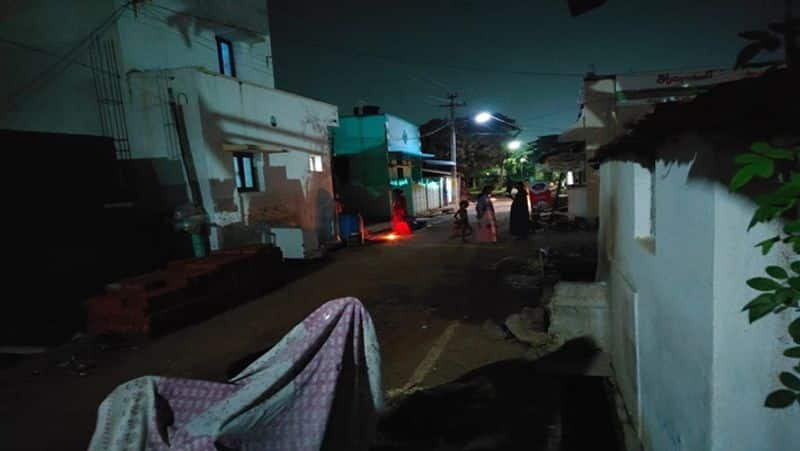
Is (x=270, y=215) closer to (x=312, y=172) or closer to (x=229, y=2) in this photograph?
(x=312, y=172)

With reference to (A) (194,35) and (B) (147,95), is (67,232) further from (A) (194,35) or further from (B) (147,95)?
(A) (194,35)

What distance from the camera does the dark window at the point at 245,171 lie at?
11696 millimetres

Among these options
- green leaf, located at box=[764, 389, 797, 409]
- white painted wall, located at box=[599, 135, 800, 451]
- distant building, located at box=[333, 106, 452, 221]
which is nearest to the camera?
green leaf, located at box=[764, 389, 797, 409]

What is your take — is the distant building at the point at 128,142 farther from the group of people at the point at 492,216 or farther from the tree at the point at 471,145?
the tree at the point at 471,145

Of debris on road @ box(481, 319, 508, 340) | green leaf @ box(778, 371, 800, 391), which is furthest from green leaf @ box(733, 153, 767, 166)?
debris on road @ box(481, 319, 508, 340)

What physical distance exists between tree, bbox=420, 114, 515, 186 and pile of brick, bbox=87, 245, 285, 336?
2736cm

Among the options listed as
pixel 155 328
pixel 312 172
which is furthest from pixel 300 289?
pixel 312 172

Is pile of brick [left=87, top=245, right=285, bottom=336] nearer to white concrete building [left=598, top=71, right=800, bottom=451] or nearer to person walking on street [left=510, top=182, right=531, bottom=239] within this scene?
white concrete building [left=598, top=71, right=800, bottom=451]

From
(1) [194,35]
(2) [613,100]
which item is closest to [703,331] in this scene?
(1) [194,35]

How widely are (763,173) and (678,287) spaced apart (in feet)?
4.88

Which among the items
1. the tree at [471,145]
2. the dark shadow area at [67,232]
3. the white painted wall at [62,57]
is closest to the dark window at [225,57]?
the white painted wall at [62,57]

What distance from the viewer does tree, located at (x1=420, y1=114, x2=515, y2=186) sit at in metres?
38.0

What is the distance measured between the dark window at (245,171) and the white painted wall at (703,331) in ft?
34.4

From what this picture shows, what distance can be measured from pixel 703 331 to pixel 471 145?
38.4m
